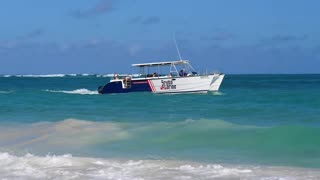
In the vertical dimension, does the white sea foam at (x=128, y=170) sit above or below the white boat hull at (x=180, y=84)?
below

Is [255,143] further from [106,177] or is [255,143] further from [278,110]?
[278,110]

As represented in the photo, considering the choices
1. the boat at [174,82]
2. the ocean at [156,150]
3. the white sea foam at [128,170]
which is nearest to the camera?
the white sea foam at [128,170]

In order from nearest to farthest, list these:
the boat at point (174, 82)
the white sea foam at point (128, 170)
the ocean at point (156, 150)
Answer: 1. the white sea foam at point (128, 170)
2. the ocean at point (156, 150)
3. the boat at point (174, 82)

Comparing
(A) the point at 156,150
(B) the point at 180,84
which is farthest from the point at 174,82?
(A) the point at 156,150

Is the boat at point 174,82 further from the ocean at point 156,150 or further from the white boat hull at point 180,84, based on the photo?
the ocean at point 156,150

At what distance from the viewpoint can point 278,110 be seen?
94.1ft

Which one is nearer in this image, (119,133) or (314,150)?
(314,150)

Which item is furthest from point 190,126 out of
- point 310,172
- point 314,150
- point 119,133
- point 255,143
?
point 310,172

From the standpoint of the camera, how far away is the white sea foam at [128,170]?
955 centimetres

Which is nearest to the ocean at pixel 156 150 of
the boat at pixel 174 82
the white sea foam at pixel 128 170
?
the white sea foam at pixel 128 170

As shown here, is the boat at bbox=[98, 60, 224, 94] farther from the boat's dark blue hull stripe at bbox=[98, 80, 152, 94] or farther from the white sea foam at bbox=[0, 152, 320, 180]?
the white sea foam at bbox=[0, 152, 320, 180]

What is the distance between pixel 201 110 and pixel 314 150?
51.2ft

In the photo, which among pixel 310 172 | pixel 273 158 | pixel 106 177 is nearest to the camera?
pixel 106 177

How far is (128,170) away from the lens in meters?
10.2
